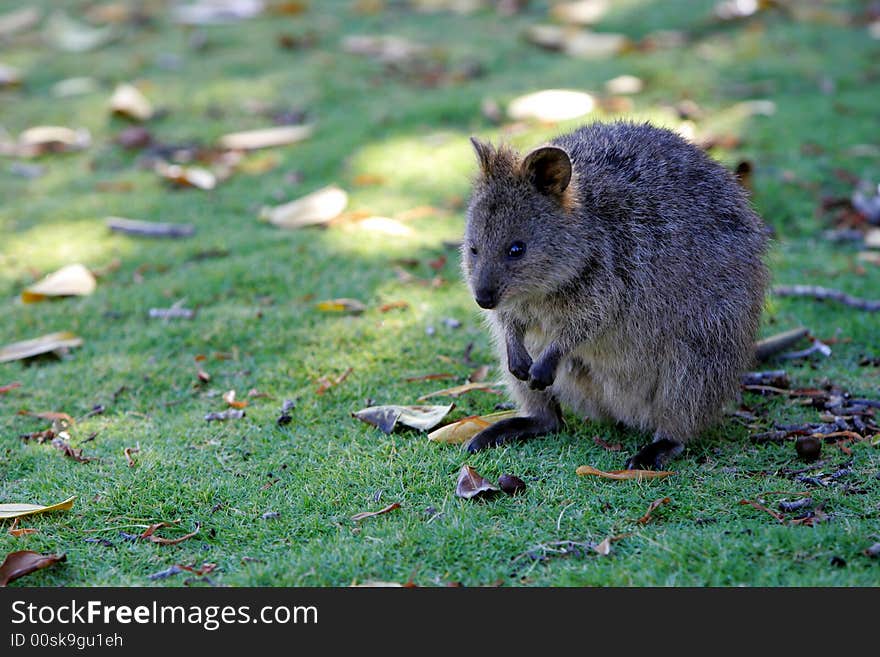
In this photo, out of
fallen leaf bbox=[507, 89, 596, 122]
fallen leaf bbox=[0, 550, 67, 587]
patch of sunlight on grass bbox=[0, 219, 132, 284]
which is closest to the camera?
fallen leaf bbox=[0, 550, 67, 587]

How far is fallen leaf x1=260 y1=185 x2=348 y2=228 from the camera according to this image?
249 inches

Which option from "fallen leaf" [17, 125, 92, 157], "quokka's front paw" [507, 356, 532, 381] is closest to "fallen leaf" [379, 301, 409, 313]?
"quokka's front paw" [507, 356, 532, 381]

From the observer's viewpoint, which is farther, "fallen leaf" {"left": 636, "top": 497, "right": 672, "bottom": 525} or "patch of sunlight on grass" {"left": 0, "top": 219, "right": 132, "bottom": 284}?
"patch of sunlight on grass" {"left": 0, "top": 219, "right": 132, "bottom": 284}

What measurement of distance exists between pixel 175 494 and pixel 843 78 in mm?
6903

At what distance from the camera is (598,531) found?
3.47 m

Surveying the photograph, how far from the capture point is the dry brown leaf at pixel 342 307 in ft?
17.4

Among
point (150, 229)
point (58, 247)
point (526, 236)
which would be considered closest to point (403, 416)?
point (526, 236)

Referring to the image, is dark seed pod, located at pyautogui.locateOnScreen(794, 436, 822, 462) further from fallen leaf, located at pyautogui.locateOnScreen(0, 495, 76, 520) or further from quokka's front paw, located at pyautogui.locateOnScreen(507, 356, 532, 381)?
fallen leaf, located at pyautogui.locateOnScreen(0, 495, 76, 520)

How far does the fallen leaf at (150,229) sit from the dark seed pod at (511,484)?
3.39 m

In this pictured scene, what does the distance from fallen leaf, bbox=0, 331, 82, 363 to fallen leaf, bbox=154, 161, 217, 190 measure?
2.09 metres

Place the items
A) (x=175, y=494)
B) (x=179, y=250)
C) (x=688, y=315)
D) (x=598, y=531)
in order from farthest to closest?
1. (x=179, y=250)
2. (x=688, y=315)
3. (x=175, y=494)
4. (x=598, y=531)
